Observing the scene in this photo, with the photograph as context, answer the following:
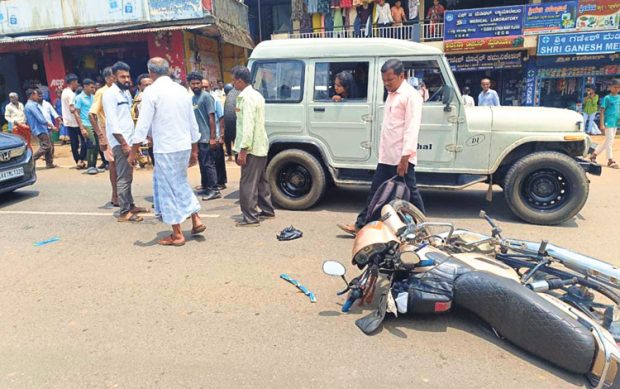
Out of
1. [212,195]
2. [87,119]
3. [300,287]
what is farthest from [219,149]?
[300,287]

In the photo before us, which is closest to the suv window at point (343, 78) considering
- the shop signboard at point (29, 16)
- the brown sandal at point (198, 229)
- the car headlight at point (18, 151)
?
the brown sandal at point (198, 229)

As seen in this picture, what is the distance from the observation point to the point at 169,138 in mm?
4645

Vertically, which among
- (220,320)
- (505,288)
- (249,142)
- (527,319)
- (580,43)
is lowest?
(220,320)

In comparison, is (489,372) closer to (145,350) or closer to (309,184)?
(145,350)

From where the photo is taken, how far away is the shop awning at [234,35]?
1486 centimetres

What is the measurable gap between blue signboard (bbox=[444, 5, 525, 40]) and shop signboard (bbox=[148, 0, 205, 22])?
822 cm

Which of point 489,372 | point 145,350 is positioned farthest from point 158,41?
point 489,372

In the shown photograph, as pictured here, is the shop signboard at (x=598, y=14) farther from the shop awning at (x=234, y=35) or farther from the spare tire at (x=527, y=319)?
the spare tire at (x=527, y=319)

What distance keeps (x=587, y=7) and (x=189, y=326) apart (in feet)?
52.8

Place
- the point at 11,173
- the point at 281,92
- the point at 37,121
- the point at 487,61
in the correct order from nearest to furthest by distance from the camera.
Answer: the point at 281,92, the point at 11,173, the point at 37,121, the point at 487,61

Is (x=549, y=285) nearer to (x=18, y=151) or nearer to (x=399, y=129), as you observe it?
(x=399, y=129)

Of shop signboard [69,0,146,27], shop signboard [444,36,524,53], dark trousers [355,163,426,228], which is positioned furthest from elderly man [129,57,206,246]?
shop signboard [444,36,524,53]

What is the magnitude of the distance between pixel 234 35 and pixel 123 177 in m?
11.9

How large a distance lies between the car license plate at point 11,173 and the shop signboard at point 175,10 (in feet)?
28.2
